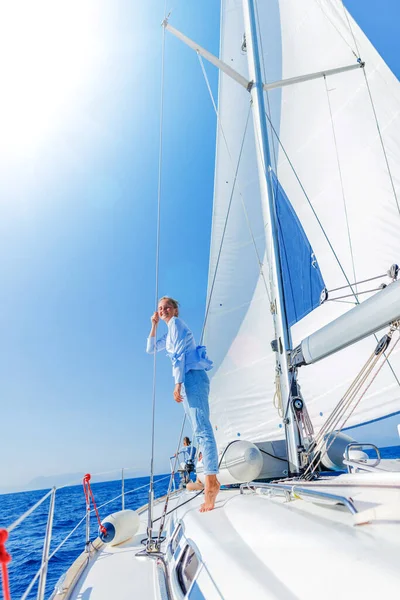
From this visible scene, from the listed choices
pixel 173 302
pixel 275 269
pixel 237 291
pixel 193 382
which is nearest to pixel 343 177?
pixel 275 269

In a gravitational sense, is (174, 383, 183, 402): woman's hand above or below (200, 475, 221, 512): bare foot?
above

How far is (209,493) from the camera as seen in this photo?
218 cm

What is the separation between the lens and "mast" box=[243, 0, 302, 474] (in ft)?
10.0

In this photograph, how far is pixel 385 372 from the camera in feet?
11.5

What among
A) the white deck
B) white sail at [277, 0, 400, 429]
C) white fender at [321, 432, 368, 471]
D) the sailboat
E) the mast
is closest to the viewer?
the white deck

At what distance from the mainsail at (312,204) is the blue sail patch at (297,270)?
0.27 feet

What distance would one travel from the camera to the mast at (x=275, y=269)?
3052 millimetres

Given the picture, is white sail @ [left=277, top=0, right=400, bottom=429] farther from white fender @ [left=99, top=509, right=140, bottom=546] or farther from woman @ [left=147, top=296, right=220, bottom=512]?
white fender @ [left=99, top=509, right=140, bottom=546]

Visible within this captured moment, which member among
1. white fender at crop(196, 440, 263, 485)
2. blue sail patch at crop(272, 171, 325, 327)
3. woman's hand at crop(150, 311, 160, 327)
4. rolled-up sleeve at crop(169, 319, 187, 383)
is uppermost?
blue sail patch at crop(272, 171, 325, 327)

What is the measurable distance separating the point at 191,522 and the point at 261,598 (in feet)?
3.50

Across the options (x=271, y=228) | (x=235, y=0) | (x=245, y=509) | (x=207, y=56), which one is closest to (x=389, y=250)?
(x=271, y=228)

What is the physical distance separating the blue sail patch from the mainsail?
8cm

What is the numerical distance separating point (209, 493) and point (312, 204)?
147 inches

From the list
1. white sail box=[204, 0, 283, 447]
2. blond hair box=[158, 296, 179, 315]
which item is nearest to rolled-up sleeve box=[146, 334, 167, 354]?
blond hair box=[158, 296, 179, 315]
